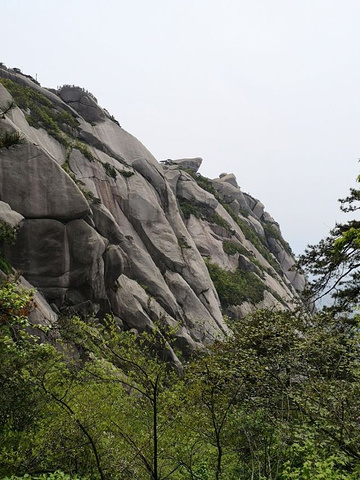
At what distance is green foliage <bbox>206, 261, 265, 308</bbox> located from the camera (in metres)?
44.7

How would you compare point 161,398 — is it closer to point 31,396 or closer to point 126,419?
point 126,419

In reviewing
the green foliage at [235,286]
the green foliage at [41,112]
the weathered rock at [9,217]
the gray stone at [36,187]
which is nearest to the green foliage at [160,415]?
the weathered rock at [9,217]

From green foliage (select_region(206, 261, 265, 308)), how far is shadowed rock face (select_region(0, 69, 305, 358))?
248mm

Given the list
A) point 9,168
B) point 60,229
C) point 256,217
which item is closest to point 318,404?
point 60,229

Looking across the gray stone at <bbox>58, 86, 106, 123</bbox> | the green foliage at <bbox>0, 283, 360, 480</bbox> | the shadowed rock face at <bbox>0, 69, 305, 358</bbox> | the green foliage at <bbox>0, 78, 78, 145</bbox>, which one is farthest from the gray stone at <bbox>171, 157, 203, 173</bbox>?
the green foliage at <bbox>0, 283, 360, 480</bbox>

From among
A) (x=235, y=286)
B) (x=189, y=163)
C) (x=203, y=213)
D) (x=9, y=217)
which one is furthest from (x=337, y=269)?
(x=189, y=163)

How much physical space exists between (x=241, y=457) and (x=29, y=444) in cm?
647

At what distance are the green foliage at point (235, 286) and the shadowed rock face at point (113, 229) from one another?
9.8 inches

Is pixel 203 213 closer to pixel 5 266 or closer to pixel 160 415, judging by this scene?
pixel 5 266

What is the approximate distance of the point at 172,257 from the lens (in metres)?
38.3

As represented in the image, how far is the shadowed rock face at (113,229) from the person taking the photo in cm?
2512

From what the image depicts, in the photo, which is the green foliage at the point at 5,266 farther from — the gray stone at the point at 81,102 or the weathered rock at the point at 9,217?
the gray stone at the point at 81,102

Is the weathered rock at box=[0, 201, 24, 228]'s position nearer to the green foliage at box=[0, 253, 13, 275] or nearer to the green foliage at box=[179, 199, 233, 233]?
the green foliage at box=[0, 253, 13, 275]

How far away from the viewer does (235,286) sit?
45.9 meters
